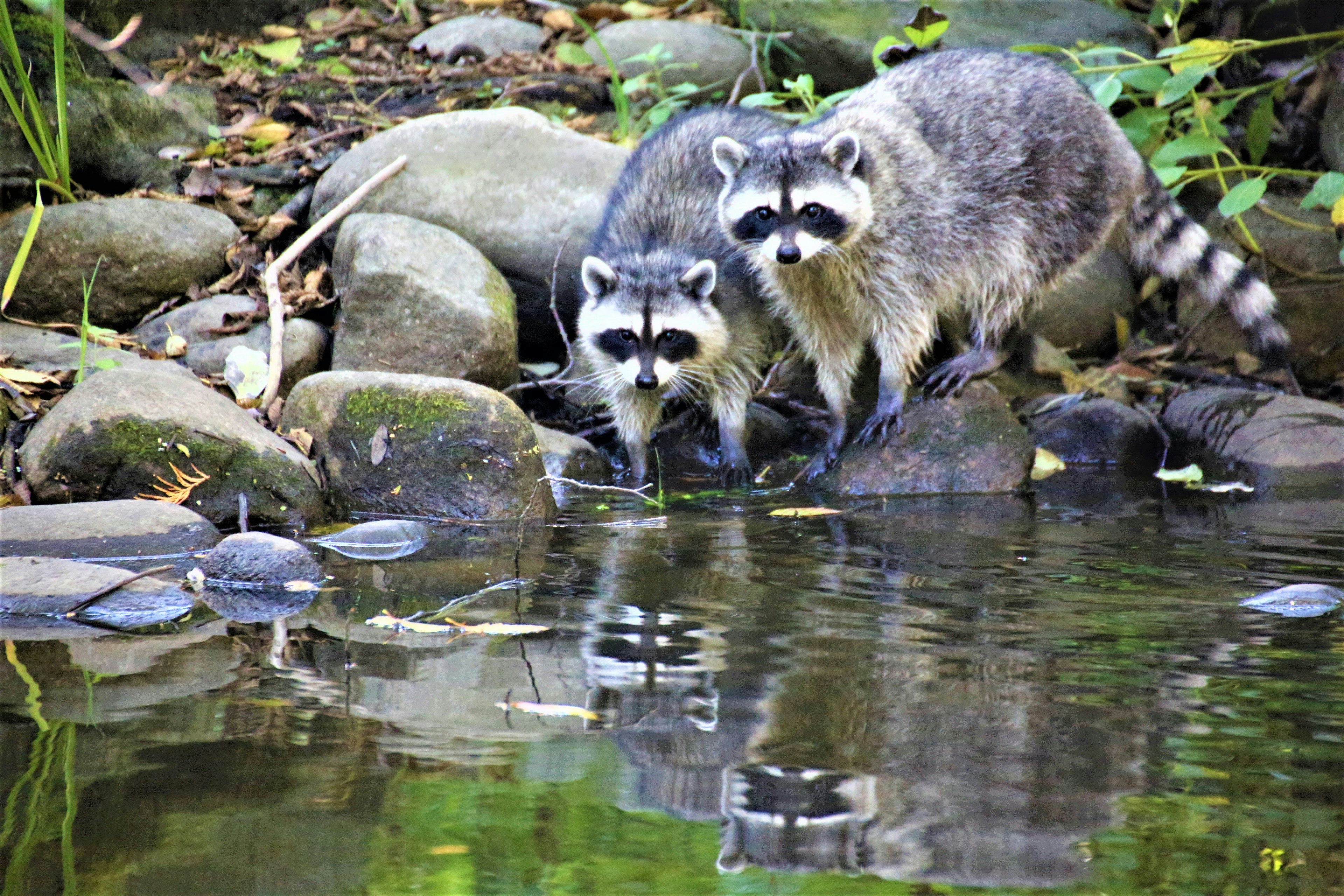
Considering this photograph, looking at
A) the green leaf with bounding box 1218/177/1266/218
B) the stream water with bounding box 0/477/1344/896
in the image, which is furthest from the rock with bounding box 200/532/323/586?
the green leaf with bounding box 1218/177/1266/218

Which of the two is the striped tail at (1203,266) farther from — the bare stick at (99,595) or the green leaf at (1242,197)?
the bare stick at (99,595)

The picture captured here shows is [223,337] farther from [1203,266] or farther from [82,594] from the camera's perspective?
[1203,266]

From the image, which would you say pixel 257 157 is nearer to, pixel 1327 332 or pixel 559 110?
pixel 559 110

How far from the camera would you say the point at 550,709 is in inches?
72.5

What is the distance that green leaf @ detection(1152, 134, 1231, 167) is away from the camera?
15.0 feet

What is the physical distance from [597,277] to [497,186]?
73 centimetres

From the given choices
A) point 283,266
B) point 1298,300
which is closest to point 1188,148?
point 1298,300

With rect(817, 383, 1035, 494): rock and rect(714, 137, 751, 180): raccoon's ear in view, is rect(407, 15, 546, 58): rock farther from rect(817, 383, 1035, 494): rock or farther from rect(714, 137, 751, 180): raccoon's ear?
rect(817, 383, 1035, 494): rock

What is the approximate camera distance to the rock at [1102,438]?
455 cm

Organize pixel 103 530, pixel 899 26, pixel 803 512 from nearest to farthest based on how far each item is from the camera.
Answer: pixel 103 530, pixel 803 512, pixel 899 26

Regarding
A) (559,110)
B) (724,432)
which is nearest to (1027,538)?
(724,432)

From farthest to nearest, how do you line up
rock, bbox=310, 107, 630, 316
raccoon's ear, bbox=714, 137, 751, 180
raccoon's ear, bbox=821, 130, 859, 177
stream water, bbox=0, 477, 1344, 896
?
rock, bbox=310, 107, 630, 316 → raccoon's ear, bbox=714, 137, 751, 180 → raccoon's ear, bbox=821, 130, 859, 177 → stream water, bbox=0, 477, 1344, 896

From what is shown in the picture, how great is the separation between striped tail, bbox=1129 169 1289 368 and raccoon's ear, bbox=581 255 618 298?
2027 millimetres

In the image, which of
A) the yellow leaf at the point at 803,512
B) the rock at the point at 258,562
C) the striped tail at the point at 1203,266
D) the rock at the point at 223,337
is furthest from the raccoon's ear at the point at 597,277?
the striped tail at the point at 1203,266
